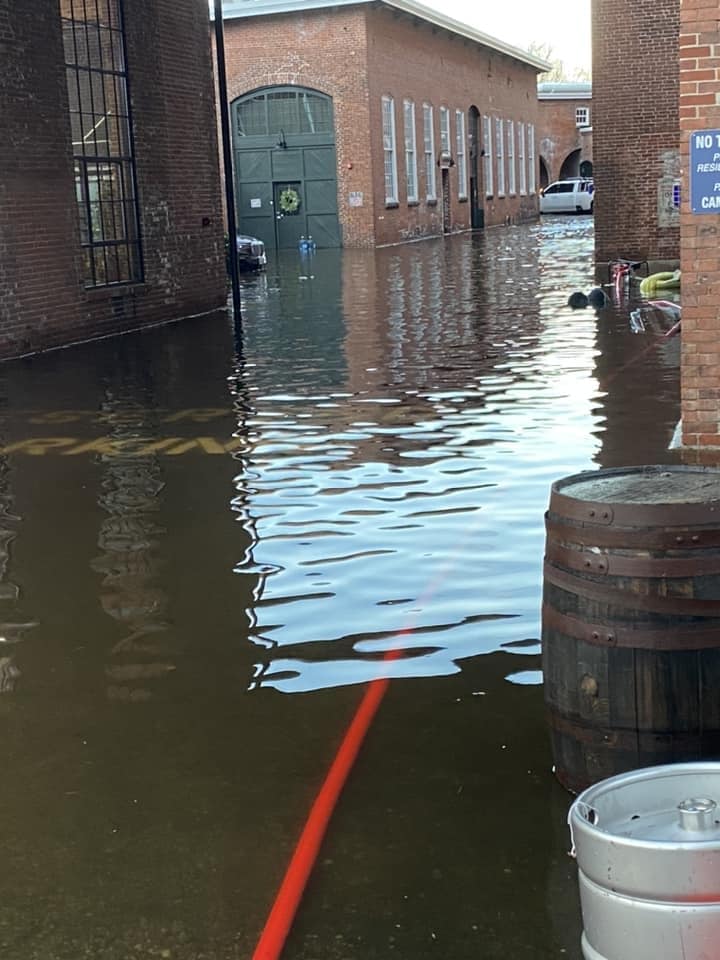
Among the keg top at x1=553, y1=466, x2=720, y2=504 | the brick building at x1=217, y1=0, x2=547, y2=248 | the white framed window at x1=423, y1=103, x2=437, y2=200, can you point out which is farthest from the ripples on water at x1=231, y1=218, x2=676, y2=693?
the white framed window at x1=423, y1=103, x2=437, y2=200

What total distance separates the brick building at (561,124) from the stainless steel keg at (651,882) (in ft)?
225

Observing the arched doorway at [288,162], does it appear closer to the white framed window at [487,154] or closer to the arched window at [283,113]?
the arched window at [283,113]

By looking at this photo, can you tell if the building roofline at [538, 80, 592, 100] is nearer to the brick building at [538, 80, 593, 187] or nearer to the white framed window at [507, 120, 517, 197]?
the brick building at [538, 80, 593, 187]

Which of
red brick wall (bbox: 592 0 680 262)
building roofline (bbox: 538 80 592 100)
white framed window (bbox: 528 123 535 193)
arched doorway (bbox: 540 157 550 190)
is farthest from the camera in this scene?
arched doorway (bbox: 540 157 550 190)

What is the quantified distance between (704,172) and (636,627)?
471cm

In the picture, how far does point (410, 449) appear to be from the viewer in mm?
9156

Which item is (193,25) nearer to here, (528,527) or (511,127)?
(528,527)

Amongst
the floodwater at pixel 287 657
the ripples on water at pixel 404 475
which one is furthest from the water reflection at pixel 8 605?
the ripples on water at pixel 404 475

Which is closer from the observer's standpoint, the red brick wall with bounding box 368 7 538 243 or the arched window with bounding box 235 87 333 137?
the arched window with bounding box 235 87 333 137

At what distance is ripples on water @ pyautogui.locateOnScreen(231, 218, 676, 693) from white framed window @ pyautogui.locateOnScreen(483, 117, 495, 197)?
118 feet

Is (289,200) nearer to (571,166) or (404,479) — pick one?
(404,479)

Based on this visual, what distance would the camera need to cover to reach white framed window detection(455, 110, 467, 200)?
49.7m

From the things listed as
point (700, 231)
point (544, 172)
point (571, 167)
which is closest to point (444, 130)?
point (544, 172)

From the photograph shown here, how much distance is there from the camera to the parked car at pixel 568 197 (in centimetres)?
6266
